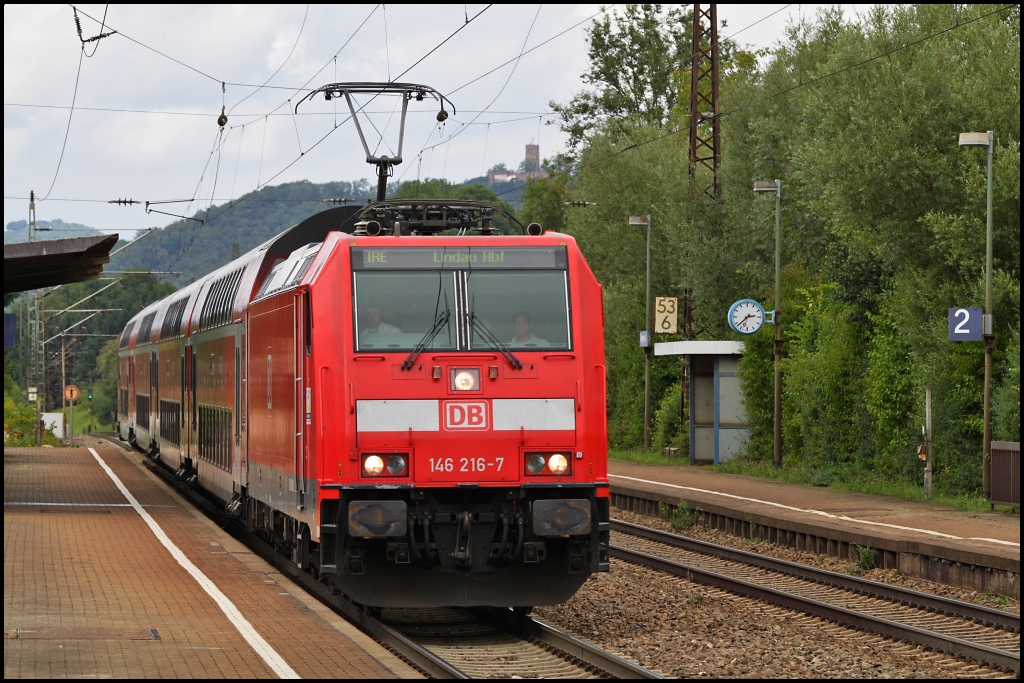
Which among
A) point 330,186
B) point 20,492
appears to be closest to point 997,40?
point 20,492

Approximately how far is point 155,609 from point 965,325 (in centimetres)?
1471

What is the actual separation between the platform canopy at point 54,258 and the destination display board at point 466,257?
16.5ft

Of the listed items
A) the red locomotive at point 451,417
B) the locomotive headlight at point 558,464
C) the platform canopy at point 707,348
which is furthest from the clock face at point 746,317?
the locomotive headlight at point 558,464

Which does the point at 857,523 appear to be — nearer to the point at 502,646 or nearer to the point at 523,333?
the point at 502,646

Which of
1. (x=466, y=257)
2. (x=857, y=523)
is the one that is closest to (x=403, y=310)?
(x=466, y=257)

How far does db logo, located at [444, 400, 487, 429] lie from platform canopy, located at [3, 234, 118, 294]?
595 centimetres

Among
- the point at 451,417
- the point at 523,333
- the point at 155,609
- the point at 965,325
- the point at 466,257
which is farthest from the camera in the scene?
the point at 965,325

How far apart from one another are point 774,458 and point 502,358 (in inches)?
902

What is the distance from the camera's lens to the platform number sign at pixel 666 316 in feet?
131

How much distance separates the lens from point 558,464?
11891 mm

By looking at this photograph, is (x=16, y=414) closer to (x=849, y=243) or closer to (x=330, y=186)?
(x=849, y=243)

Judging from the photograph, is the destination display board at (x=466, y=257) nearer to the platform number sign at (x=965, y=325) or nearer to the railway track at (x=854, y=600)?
the railway track at (x=854, y=600)

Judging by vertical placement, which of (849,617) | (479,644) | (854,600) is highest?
(479,644)

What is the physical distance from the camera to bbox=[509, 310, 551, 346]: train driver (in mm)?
12133
